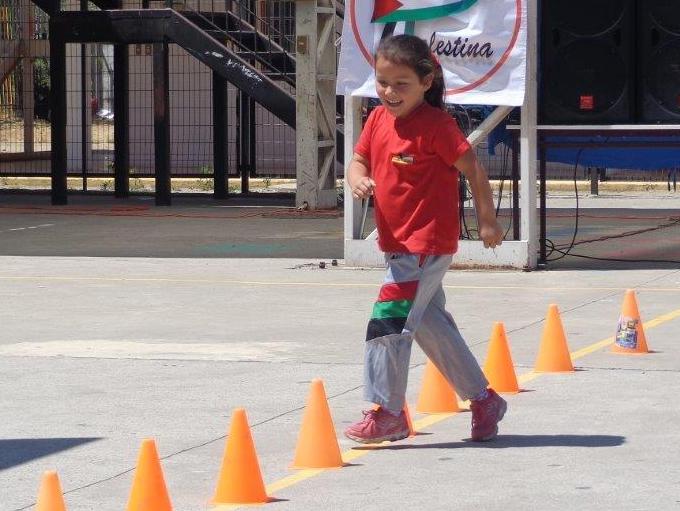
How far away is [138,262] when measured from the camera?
1600cm

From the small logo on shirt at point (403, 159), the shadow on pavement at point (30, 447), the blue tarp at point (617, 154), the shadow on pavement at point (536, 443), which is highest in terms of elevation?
the small logo on shirt at point (403, 159)

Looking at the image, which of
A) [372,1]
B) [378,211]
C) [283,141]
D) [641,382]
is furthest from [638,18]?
[283,141]

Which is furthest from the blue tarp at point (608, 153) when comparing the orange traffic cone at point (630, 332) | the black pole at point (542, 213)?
the orange traffic cone at point (630, 332)

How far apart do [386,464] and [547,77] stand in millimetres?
9305

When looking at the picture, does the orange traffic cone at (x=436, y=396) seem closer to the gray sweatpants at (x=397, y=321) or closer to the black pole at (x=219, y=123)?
the gray sweatpants at (x=397, y=321)

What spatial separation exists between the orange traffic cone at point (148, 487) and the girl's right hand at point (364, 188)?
1846mm

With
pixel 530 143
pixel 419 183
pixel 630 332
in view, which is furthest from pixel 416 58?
pixel 530 143

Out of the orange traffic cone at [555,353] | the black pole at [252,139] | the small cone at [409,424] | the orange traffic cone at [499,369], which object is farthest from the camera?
the black pole at [252,139]

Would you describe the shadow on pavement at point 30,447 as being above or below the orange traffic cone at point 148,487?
below

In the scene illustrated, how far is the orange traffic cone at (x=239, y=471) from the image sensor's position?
5977 mm

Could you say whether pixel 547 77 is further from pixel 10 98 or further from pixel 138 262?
pixel 10 98

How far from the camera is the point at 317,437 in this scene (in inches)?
259

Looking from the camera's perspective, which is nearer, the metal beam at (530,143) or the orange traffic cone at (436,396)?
the orange traffic cone at (436,396)

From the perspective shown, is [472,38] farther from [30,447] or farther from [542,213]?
[30,447]
